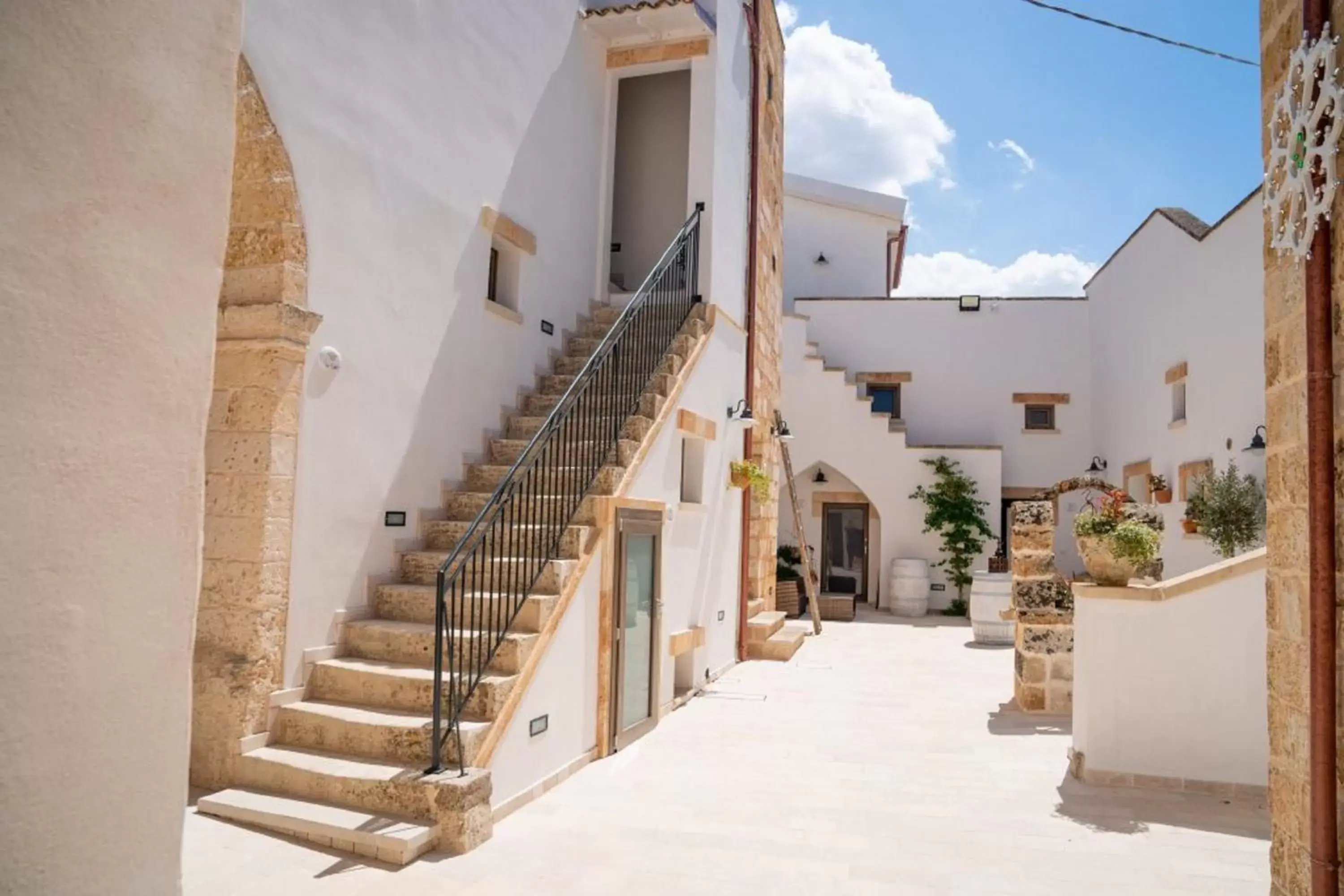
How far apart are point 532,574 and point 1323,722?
13.2 ft

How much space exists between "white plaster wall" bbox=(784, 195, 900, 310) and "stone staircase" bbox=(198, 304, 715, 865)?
12903mm

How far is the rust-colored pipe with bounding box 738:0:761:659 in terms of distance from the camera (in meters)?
9.70

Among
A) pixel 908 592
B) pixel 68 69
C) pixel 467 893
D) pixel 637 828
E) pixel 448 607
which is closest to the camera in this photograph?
pixel 68 69

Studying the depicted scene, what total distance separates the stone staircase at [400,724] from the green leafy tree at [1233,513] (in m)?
6.72

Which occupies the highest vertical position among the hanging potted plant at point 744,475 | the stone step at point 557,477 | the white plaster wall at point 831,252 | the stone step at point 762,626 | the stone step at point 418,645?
the white plaster wall at point 831,252

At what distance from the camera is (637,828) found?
4.65 meters

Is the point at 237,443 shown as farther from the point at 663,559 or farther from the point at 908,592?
the point at 908,592

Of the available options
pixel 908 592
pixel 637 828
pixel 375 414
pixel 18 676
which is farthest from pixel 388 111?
pixel 908 592

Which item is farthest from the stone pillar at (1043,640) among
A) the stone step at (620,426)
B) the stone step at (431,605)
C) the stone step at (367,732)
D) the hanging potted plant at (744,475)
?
the stone step at (367,732)

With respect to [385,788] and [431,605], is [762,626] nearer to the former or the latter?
[431,605]

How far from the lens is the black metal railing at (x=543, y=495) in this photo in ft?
15.1

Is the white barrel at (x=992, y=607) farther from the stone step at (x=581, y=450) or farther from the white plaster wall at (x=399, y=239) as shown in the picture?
the stone step at (x=581, y=450)

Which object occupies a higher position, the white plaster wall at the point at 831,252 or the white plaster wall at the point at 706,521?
the white plaster wall at the point at 831,252

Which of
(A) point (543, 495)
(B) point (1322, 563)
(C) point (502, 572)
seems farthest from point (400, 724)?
(B) point (1322, 563)
